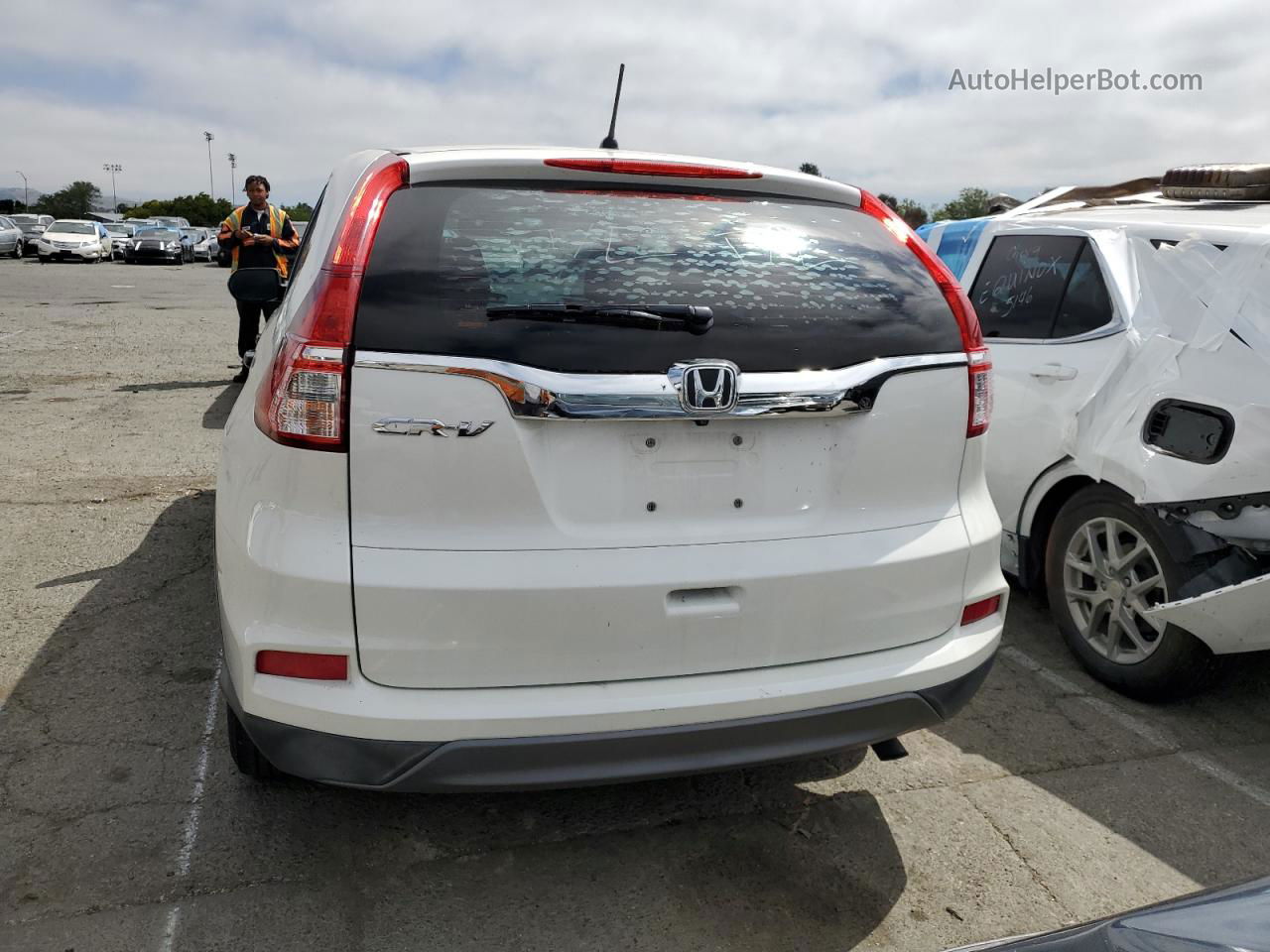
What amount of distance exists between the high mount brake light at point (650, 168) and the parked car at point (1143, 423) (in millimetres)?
1766

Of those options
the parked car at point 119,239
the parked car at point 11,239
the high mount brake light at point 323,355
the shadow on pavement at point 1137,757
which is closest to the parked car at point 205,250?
the parked car at point 119,239

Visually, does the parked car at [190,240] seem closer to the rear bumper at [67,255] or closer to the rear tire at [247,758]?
the rear bumper at [67,255]

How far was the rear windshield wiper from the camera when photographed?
2.14 meters

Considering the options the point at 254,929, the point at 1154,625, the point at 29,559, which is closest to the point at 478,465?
the point at 254,929

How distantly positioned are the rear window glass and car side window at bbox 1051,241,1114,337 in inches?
67.3

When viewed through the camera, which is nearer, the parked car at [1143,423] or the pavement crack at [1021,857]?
the pavement crack at [1021,857]

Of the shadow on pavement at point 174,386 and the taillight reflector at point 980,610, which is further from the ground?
the taillight reflector at point 980,610

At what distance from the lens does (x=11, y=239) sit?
3722cm

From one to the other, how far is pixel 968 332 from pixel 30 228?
45.7 metres

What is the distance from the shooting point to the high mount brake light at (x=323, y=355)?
6.82 ft

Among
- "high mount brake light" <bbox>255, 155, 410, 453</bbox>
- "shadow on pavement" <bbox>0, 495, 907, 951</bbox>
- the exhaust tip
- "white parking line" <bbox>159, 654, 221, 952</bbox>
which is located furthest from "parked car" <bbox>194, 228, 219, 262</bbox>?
the exhaust tip

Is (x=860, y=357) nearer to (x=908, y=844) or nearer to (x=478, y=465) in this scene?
(x=478, y=465)

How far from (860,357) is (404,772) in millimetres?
1389

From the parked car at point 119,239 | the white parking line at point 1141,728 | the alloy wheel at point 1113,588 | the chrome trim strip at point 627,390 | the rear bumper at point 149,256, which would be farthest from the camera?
the parked car at point 119,239
